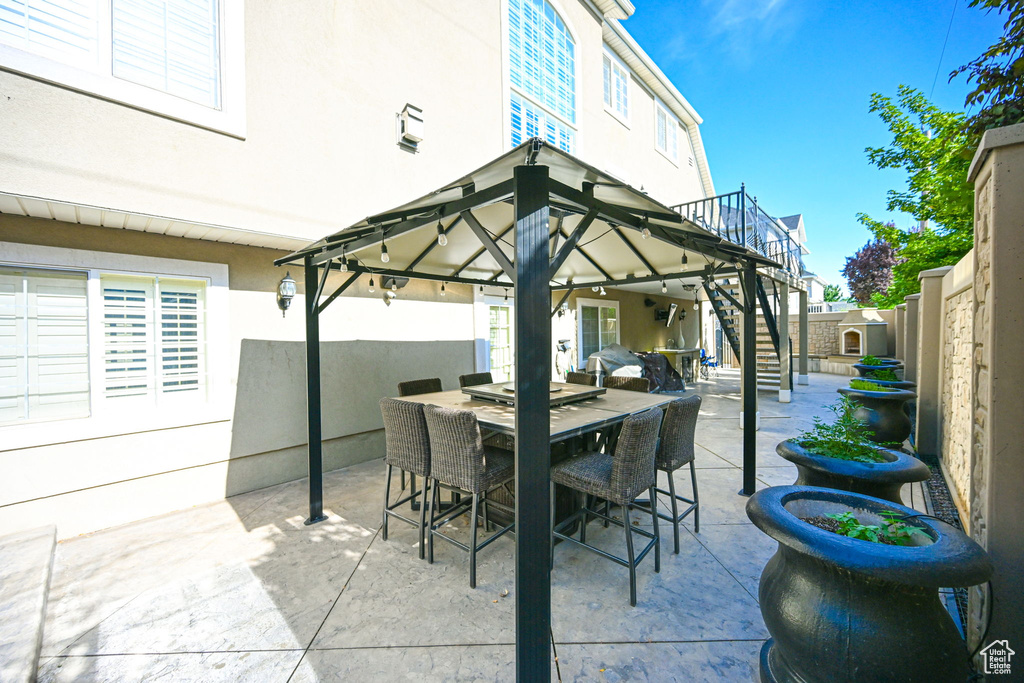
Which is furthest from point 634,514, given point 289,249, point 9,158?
point 9,158

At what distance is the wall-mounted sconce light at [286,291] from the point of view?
468 centimetres

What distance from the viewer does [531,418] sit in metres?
1.93

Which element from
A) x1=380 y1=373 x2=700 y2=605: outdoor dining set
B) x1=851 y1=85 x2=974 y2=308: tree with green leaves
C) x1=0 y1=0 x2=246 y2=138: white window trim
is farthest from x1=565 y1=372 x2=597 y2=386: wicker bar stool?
x1=851 y1=85 x2=974 y2=308: tree with green leaves

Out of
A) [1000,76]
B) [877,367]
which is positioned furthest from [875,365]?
[1000,76]

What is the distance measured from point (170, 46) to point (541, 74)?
6.27m

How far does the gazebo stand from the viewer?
75.0 inches

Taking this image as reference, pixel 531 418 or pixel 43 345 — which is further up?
pixel 43 345

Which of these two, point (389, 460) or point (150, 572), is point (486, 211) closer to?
point (389, 460)

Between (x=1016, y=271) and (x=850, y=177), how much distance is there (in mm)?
18746

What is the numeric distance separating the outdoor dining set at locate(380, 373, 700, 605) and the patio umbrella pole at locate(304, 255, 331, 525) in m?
0.84

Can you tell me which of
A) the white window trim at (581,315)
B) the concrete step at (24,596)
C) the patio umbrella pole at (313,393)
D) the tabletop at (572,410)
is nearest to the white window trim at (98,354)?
the concrete step at (24,596)

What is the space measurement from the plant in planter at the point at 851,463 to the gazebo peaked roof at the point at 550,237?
1.71 meters

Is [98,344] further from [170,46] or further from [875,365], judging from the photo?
[875,365]

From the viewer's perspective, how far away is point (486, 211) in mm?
3412
